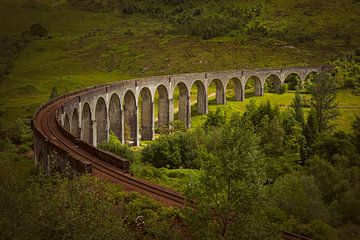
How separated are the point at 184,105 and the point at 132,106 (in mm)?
12622

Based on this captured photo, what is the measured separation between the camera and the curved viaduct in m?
28.5

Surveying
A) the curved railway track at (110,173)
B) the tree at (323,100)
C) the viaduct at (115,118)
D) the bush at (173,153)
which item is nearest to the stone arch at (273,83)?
the viaduct at (115,118)

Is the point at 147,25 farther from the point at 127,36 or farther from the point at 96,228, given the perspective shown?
the point at 96,228

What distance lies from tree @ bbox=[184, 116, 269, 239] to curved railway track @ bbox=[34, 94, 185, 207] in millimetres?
5719

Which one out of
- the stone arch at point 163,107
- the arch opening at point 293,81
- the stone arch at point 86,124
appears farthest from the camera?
the arch opening at point 293,81

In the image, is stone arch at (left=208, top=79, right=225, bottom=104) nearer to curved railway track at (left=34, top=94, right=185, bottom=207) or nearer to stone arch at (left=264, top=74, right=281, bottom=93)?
stone arch at (left=264, top=74, right=281, bottom=93)

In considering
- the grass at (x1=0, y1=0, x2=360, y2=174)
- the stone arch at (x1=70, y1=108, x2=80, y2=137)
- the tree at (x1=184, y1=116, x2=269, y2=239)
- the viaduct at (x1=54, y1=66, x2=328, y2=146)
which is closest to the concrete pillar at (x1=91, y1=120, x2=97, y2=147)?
the viaduct at (x1=54, y1=66, x2=328, y2=146)

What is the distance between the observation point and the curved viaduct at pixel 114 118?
28.5m

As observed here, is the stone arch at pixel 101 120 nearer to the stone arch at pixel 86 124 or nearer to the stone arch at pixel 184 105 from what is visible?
the stone arch at pixel 86 124

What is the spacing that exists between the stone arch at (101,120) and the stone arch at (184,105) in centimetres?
1911

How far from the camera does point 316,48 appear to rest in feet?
400

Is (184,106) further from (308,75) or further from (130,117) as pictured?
(308,75)

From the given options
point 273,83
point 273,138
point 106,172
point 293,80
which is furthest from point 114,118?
point 293,80

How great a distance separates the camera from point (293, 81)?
94.6 metres
